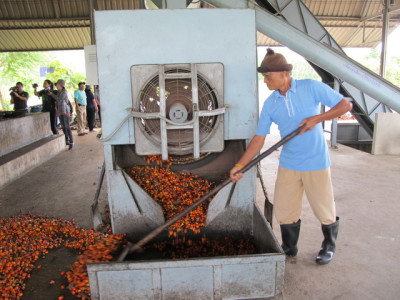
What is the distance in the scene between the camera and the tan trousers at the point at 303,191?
8.21 ft

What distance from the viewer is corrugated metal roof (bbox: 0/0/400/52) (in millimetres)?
10391

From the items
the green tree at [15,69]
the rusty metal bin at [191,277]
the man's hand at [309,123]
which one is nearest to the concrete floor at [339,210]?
the rusty metal bin at [191,277]

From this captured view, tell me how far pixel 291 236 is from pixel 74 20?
35.1 ft

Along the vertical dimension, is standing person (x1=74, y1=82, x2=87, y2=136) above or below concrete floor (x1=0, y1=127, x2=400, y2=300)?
above

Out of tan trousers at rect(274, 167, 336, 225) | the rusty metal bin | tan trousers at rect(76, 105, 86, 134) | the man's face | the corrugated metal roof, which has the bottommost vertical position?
the rusty metal bin

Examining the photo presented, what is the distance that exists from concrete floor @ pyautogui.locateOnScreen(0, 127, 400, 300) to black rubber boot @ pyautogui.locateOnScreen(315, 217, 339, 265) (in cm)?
6

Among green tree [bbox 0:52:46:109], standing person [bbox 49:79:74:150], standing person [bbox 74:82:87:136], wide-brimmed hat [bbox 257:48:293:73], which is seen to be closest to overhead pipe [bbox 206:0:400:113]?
wide-brimmed hat [bbox 257:48:293:73]

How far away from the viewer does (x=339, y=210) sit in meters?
3.87

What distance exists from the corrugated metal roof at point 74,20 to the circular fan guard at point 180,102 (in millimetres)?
8409

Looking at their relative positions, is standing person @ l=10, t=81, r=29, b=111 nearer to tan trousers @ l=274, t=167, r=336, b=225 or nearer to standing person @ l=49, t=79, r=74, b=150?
standing person @ l=49, t=79, r=74, b=150

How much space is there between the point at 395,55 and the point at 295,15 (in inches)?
776

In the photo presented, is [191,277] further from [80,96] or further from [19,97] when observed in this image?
[19,97]

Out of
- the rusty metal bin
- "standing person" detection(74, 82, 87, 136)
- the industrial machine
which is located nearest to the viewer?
the rusty metal bin

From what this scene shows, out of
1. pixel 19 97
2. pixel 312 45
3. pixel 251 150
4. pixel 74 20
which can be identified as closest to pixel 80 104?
pixel 19 97
